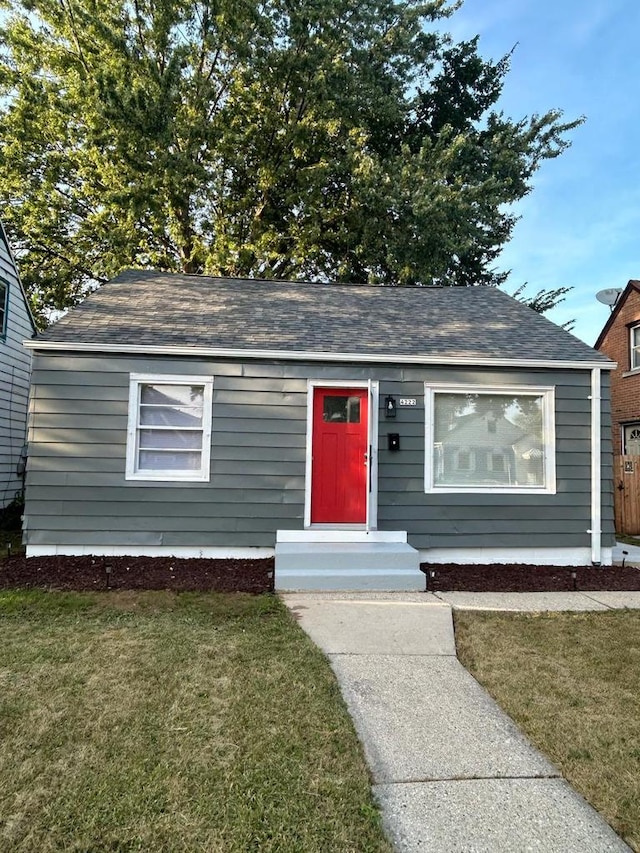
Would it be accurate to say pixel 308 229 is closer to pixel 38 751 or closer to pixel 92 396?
pixel 92 396

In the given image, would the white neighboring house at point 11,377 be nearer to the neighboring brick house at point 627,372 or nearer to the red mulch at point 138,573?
the red mulch at point 138,573

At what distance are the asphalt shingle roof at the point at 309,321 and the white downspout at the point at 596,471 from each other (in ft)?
1.35

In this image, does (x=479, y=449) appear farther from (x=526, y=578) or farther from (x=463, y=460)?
(x=526, y=578)

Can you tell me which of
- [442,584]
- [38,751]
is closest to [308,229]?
[442,584]

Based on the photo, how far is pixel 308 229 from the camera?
14820mm

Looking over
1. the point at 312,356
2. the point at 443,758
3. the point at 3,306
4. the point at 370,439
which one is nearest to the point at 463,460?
the point at 370,439

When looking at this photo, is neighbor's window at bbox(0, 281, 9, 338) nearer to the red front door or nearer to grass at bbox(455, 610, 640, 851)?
the red front door

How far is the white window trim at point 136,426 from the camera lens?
21.1ft

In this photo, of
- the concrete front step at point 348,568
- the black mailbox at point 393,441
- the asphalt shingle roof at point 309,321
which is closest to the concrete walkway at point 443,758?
the concrete front step at point 348,568

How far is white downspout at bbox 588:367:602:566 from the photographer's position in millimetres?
6777

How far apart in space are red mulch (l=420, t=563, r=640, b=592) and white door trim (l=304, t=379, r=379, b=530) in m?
0.98

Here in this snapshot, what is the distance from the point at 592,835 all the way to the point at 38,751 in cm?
235

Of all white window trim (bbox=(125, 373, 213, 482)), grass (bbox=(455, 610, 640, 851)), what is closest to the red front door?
white window trim (bbox=(125, 373, 213, 482))

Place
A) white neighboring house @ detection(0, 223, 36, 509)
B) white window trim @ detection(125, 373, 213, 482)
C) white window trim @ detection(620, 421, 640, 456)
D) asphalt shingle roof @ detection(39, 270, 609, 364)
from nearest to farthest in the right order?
1. white window trim @ detection(125, 373, 213, 482)
2. asphalt shingle roof @ detection(39, 270, 609, 364)
3. white neighboring house @ detection(0, 223, 36, 509)
4. white window trim @ detection(620, 421, 640, 456)
